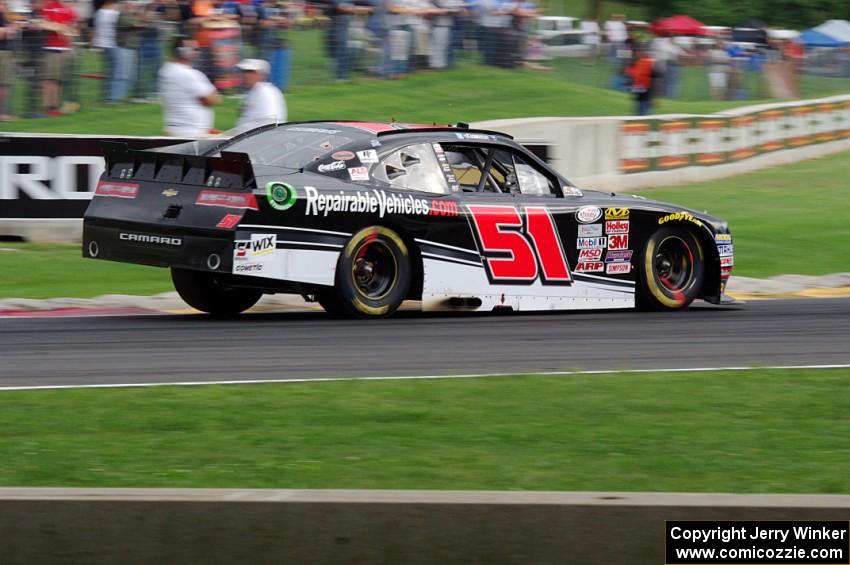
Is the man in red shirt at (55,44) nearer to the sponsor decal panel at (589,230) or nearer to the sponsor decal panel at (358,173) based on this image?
the sponsor decal panel at (358,173)

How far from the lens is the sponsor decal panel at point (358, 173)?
10.2 m

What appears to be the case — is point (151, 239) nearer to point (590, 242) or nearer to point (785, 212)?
point (590, 242)

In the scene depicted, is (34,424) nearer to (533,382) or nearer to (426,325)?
(533,382)

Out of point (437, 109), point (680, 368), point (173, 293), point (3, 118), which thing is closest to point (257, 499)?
point (680, 368)

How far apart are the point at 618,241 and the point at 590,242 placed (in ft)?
1.02

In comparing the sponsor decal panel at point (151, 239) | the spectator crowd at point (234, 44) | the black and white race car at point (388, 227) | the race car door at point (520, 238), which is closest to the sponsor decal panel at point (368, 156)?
the black and white race car at point (388, 227)

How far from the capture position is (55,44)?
19.1m

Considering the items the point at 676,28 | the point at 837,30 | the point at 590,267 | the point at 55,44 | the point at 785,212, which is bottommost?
the point at 785,212

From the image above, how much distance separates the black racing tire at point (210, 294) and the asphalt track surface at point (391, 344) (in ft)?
0.54

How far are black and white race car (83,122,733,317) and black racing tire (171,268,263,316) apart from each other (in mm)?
14

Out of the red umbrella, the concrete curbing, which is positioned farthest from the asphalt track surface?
the red umbrella

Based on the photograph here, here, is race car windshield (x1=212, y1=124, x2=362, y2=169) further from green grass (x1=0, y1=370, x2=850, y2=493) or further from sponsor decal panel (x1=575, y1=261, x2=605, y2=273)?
green grass (x1=0, y1=370, x2=850, y2=493)

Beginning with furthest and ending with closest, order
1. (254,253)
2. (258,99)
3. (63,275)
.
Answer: (258,99) < (63,275) < (254,253)

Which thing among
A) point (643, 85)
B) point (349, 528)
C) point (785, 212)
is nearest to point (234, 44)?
point (643, 85)
